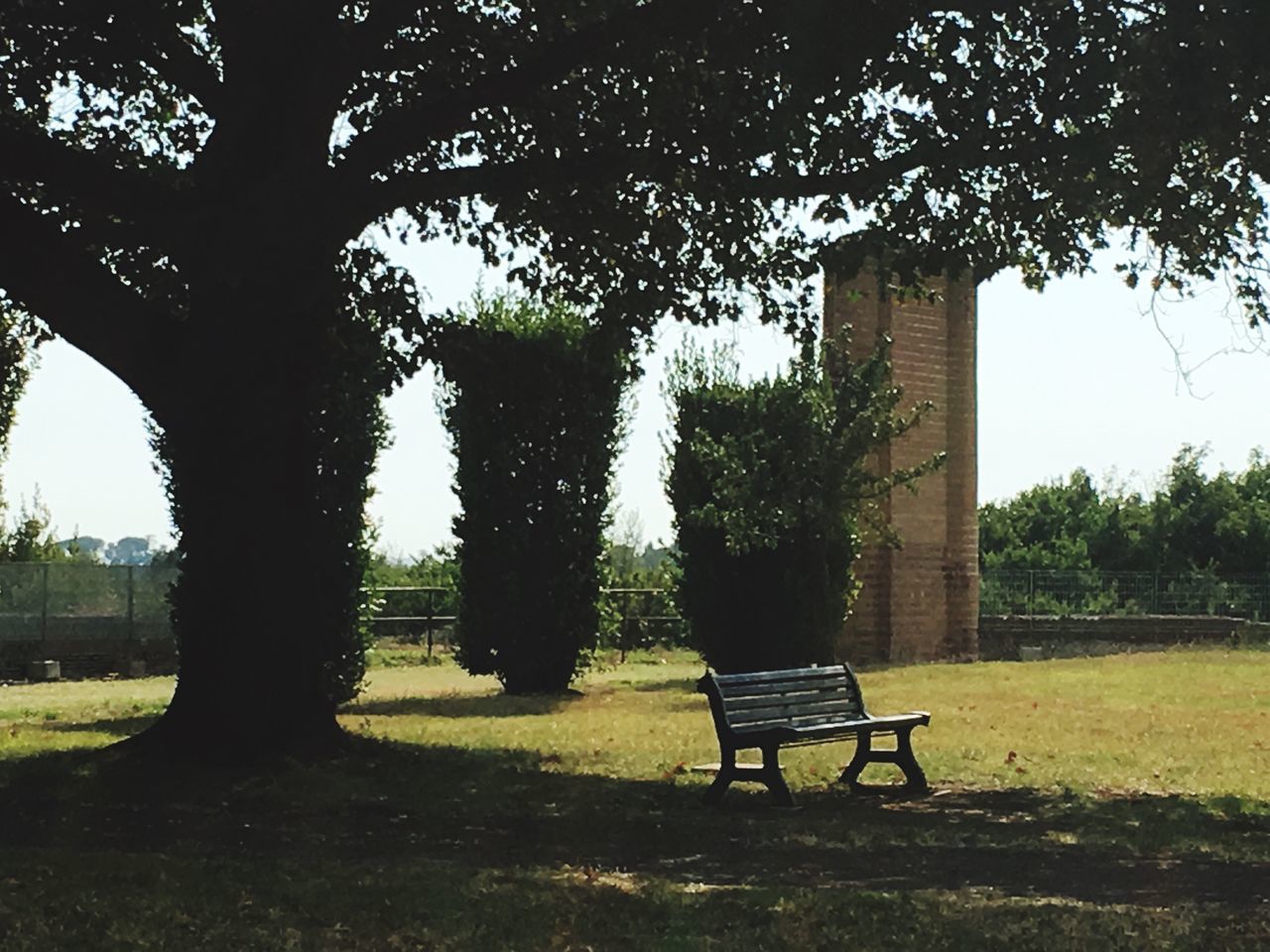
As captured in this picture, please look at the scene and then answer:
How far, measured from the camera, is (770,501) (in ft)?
77.4

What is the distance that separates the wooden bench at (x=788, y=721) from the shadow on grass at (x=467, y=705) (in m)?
7.02

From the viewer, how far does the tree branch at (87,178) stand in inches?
499

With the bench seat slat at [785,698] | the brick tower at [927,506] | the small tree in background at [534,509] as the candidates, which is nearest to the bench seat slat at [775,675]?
the bench seat slat at [785,698]

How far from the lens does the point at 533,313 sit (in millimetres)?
22844

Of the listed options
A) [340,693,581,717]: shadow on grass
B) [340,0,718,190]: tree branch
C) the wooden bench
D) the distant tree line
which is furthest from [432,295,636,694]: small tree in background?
the distant tree line

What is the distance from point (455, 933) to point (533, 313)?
16.4 meters

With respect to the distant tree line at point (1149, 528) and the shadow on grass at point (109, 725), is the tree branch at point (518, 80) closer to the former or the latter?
the shadow on grass at point (109, 725)

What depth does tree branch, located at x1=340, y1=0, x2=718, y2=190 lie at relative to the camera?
12.4m

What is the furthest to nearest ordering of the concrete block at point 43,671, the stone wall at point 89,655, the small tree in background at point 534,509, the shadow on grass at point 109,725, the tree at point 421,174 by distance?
the stone wall at point 89,655
the concrete block at point 43,671
the small tree in background at point 534,509
the shadow on grass at point 109,725
the tree at point 421,174

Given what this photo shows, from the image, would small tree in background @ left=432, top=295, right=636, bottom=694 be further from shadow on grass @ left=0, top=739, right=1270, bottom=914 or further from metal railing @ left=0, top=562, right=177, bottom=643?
shadow on grass @ left=0, top=739, right=1270, bottom=914

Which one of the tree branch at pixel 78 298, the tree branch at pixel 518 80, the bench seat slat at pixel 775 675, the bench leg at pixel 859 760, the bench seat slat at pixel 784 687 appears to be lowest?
the bench leg at pixel 859 760

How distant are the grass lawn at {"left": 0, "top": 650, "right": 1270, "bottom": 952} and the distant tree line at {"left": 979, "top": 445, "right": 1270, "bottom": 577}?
89.1ft

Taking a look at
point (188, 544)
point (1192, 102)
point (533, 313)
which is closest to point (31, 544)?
point (533, 313)

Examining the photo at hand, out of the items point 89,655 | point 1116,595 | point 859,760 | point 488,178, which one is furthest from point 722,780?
point 1116,595
